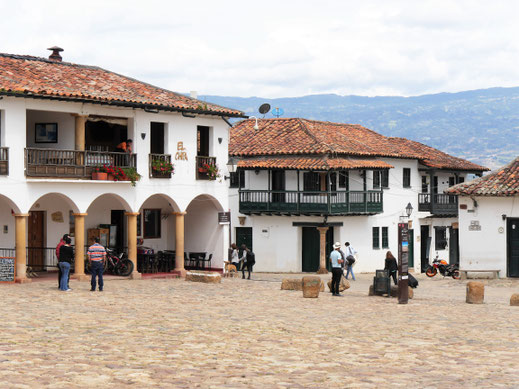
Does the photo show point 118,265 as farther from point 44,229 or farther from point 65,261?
point 65,261

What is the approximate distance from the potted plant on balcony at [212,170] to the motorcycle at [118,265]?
4674 millimetres

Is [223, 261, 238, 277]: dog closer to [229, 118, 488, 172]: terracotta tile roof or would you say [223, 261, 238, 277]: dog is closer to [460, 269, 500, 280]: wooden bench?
[460, 269, 500, 280]: wooden bench

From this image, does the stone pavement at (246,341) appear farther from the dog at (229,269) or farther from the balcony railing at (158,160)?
the dog at (229,269)

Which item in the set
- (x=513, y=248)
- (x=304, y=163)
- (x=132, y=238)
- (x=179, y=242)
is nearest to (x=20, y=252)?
(x=132, y=238)

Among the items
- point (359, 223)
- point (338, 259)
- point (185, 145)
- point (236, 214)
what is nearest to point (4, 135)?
point (185, 145)

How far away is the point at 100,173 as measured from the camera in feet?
96.9

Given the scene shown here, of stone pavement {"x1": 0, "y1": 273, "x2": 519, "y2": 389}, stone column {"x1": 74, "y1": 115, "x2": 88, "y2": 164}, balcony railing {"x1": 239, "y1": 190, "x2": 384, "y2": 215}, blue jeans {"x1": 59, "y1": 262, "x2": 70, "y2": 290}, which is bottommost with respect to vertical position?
stone pavement {"x1": 0, "y1": 273, "x2": 519, "y2": 389}

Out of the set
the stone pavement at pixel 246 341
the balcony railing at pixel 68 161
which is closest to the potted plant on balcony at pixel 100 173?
the balcony railing at pixel 68 161

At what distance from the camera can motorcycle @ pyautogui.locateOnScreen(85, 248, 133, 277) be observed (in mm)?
30906

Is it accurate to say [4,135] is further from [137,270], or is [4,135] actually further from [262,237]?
[262,237]

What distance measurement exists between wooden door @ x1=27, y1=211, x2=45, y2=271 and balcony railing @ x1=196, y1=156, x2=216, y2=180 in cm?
597

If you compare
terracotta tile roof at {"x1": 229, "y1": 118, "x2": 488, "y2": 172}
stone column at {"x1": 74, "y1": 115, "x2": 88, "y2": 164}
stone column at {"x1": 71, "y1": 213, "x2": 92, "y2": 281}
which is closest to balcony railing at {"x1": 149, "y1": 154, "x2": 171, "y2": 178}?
stone column at {"x1": 74, "y1": 115, "x2": 88, "y2": 164}

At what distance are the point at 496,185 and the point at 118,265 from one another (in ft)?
52.3

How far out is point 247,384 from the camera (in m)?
11.7
